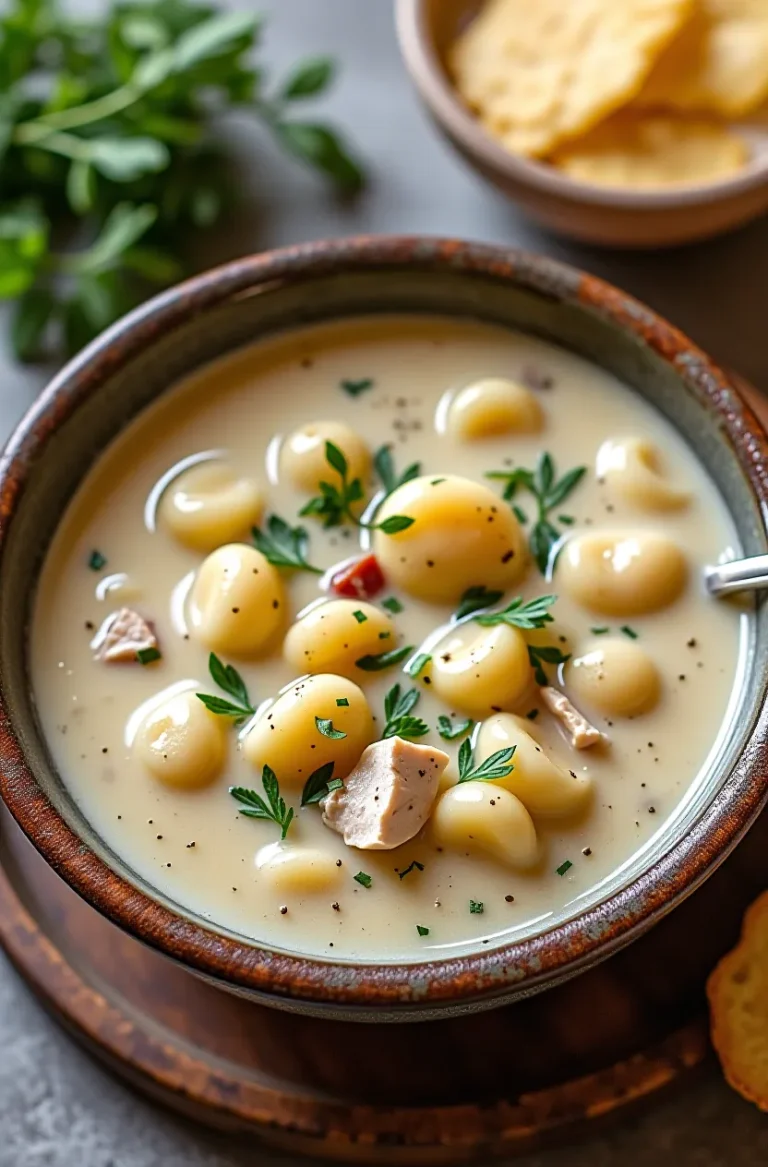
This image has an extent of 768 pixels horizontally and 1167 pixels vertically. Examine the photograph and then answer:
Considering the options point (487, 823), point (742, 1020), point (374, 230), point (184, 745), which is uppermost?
point (374, 230)

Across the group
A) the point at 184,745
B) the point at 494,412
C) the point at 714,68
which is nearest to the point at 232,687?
the point at 184,745

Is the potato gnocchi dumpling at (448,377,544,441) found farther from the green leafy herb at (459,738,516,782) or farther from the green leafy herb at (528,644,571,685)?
the green leafy herb at (459,738,516,782)

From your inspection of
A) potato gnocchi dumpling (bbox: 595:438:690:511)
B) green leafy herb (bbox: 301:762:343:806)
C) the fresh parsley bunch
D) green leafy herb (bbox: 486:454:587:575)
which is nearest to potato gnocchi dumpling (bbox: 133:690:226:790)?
green leafy herb (bbox: 301:762:343:806)

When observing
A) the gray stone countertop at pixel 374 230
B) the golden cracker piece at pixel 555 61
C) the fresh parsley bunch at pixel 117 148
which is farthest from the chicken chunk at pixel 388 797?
the golden cracker piece at pixel 555 61

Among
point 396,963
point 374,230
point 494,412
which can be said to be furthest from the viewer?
point 374,230

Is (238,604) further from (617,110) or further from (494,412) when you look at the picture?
(617,110)

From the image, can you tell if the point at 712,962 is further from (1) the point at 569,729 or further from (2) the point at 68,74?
(2) the point at 68,74

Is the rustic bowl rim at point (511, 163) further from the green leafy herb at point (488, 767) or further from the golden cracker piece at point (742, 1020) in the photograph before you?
the golden cracker piece at point (742, 1020)
